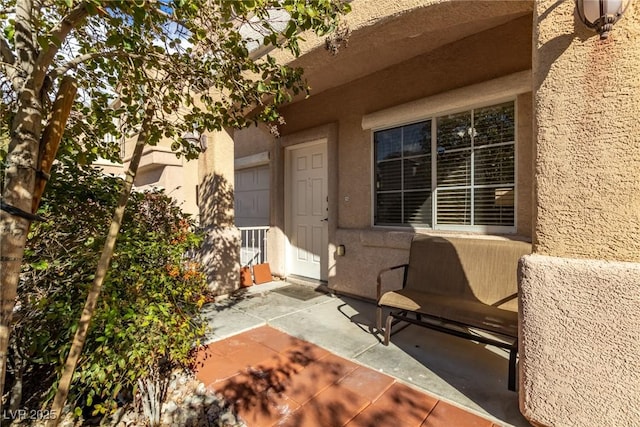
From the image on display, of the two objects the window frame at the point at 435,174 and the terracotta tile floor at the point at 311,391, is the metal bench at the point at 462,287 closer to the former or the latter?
the window frame at the point at 435,174

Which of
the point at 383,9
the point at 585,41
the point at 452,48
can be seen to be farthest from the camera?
the point at 452,48

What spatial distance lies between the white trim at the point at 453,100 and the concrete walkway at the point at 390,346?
2.58 meters

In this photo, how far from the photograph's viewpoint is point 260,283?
5297 mm

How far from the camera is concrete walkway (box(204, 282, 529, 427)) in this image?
219 cm

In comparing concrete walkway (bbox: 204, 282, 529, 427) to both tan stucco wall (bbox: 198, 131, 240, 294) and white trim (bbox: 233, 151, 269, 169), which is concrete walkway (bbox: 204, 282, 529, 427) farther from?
white trim (bbox: 233, 151, 269, 169)

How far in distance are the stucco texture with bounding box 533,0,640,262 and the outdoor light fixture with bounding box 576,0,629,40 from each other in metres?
0.06

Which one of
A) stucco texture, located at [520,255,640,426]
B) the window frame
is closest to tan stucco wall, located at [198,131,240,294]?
the window frame

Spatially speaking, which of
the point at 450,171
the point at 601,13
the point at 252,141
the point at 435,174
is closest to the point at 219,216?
the point at 252,141

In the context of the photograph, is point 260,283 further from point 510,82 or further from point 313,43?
point 510,82

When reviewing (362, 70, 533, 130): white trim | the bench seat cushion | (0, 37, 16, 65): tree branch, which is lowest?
the bench seat cushion

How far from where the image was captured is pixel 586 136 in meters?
1.66

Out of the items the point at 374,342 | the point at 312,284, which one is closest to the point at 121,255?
the point at 374,342

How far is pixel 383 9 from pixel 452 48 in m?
1.39

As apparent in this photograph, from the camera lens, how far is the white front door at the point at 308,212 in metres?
5.07
